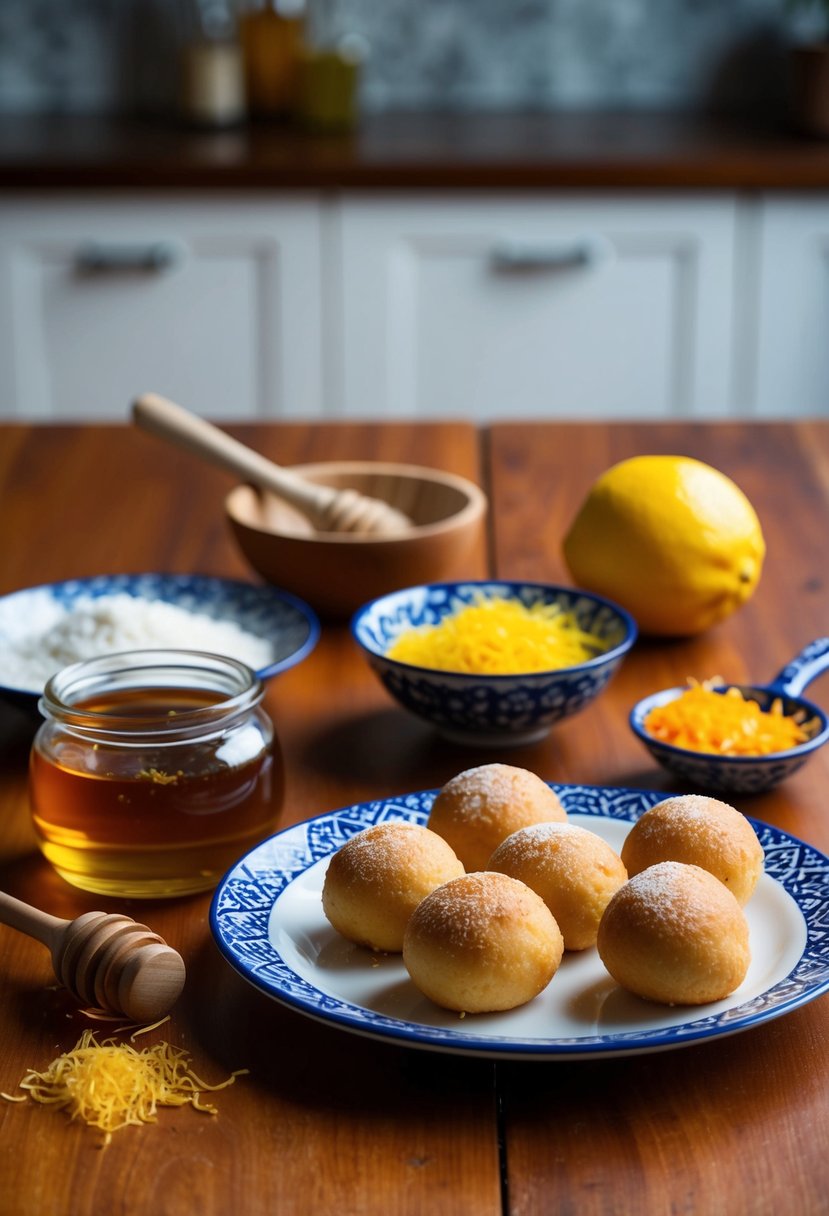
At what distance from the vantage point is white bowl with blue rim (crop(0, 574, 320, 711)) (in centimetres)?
114

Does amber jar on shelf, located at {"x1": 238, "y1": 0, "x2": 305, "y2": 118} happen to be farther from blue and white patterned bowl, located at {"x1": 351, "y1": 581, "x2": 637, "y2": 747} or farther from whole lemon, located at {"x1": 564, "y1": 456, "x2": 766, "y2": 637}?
blue and white patterned bowl, located at {"x1": 351, "y1": 581, "x2": 637, "y2": 747}

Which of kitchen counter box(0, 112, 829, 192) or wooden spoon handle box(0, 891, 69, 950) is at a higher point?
kitchen counter box(0, 112, 829, 192)

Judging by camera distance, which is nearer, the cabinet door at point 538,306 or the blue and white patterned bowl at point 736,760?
the blue and white patterned bowl at point 736,760

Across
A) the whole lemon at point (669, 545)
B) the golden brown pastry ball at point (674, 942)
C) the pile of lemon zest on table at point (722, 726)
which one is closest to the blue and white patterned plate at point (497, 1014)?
the golden brown pastry ball at point (674, 942)

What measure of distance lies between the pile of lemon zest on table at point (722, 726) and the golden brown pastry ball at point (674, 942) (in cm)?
29

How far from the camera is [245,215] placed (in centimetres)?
269

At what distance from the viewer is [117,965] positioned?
0.73 metres

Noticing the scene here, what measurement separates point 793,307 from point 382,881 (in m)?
2.28

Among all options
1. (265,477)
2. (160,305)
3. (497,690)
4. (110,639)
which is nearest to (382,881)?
(497,690)

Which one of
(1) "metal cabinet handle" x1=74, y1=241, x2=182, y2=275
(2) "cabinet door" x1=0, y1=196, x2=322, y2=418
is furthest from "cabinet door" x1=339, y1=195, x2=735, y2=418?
(1) "metal cabinet handle" x1=74, y1=241, x2=182, y2=275

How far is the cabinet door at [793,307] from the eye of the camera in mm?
2689

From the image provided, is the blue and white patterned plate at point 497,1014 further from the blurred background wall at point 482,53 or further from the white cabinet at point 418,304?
the blurred background wall at point 482,53

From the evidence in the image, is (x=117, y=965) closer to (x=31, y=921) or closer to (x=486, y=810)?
(x=31, y=921)

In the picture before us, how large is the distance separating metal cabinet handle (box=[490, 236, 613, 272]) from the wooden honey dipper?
2.14 metres
